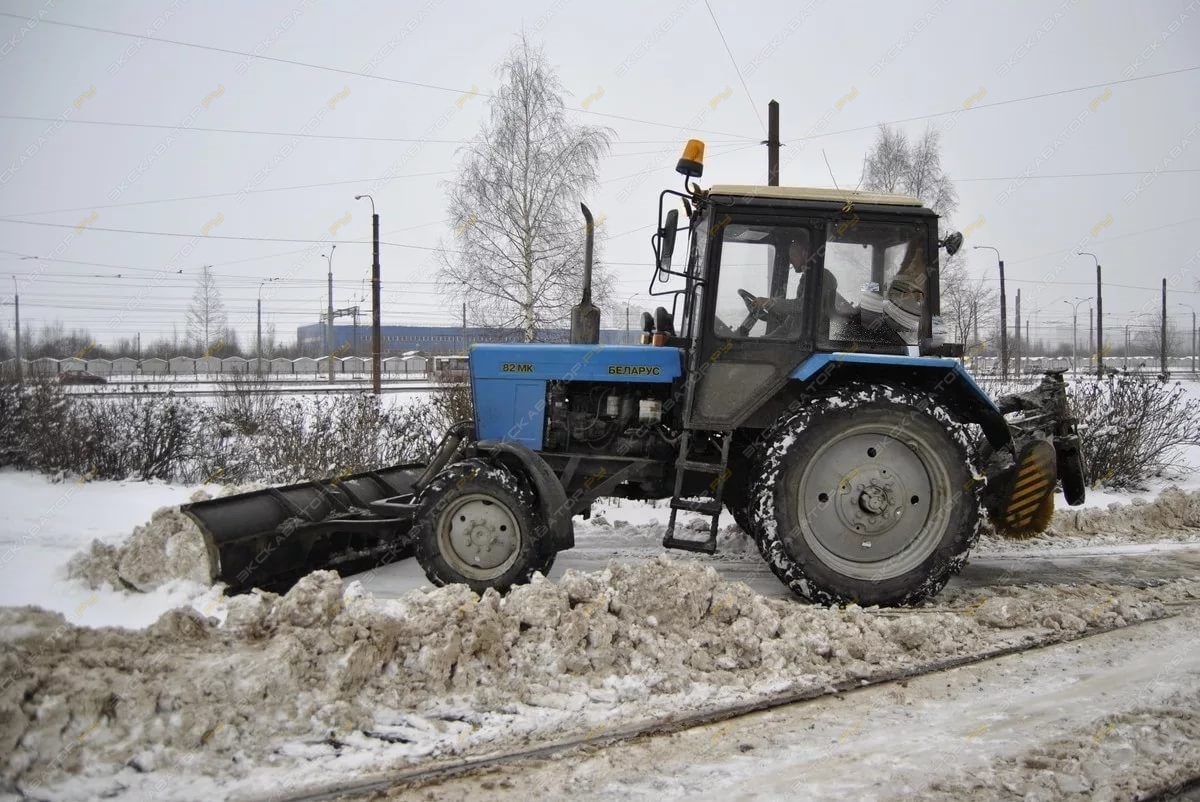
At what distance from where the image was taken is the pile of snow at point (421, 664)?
269 cm

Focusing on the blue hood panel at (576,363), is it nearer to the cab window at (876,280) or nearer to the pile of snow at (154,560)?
the cab window at (876,280)

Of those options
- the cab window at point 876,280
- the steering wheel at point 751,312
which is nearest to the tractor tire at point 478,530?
the steering wheel at point 751,312

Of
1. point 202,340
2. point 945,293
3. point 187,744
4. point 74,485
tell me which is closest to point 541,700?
point 187,744

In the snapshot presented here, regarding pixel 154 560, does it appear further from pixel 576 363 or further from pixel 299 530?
pixel 576 363

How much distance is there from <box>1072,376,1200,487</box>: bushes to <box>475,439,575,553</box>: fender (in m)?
6.31

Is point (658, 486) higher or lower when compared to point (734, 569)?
higher

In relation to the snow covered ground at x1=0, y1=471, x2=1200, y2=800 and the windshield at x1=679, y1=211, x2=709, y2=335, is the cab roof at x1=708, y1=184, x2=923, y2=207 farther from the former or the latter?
the snow covered ground at x1=0, y1=471, x2=1200, y2=800

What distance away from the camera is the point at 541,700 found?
→ 312 centimetres

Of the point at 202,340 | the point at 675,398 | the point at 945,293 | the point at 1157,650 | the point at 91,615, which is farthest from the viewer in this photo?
the point at 202,340

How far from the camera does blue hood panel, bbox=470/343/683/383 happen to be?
466cm

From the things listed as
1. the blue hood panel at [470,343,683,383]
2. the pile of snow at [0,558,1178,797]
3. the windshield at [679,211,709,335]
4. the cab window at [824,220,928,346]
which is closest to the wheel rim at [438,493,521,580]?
the pile of snow at [0,558,1178,797]

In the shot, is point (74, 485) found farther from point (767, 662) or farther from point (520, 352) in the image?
Result: point (767, 662)

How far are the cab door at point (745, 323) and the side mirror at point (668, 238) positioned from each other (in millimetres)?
264

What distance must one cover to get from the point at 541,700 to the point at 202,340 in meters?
49.0
